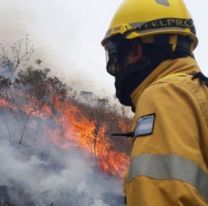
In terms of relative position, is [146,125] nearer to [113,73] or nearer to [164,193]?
[164,193]

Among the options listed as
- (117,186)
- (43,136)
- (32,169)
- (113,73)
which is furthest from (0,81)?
(113,73)

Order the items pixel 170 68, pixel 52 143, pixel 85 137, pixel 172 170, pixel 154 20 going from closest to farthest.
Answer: pixel 172 170 → pixel 170 68 → pixel 154 20 → pixel 52 143 → pixel 85 137

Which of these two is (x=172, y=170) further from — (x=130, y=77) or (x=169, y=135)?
(x=130, y=77)

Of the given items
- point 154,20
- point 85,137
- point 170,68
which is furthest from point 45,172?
point 170,68

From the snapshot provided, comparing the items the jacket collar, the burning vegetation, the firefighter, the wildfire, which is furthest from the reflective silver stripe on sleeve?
the wildfire

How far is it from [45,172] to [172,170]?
77.7ft

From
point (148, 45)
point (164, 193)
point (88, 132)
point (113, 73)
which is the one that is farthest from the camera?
point (88, 132)

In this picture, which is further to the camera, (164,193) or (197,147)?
(197,147)

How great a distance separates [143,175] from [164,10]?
1.26m

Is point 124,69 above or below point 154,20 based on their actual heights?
below

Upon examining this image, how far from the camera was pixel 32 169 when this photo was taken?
954 inches

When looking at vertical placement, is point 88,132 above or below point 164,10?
below

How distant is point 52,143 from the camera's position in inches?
1175

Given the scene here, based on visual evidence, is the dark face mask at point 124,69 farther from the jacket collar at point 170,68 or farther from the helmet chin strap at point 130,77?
the jacket collar at point 170,68
